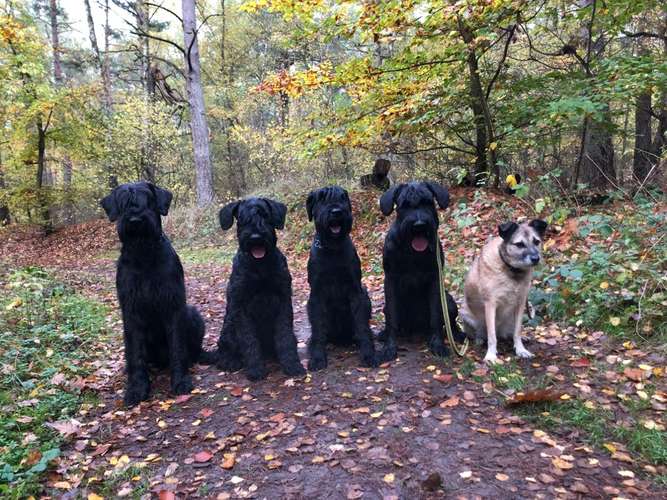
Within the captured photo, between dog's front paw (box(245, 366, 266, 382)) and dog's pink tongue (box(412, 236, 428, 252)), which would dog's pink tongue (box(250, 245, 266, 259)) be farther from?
dog's pink tongue (box(412, 236, 428, 252))

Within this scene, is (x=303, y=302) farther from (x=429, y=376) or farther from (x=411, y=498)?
(x=411, y=498)

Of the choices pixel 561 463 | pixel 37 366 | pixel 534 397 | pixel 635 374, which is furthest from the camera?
pixel 37 366

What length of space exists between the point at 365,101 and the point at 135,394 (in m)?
7.08

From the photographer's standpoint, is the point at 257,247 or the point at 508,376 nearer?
the point at 508,376

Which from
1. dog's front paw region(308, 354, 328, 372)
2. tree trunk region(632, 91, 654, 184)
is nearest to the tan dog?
dog's front paw region(308, 354, 328, 372)

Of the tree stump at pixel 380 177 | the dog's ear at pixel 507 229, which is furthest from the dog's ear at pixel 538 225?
the tree stump at pixel 380 177

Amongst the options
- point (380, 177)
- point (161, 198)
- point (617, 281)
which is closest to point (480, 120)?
point (380, 177)

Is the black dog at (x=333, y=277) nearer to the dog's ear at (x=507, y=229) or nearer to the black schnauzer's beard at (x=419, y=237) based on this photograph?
the black schnauzer's beard at (x=419, y=237)

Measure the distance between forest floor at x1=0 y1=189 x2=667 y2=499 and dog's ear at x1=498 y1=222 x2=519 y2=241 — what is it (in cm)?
121

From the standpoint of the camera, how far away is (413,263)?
4426 mm

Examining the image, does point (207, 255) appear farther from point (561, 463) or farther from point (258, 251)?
point (561, 463)

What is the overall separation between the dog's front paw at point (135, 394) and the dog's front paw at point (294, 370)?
133cm

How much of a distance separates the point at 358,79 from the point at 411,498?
7.82 metres

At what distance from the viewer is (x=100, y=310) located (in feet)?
23.0
